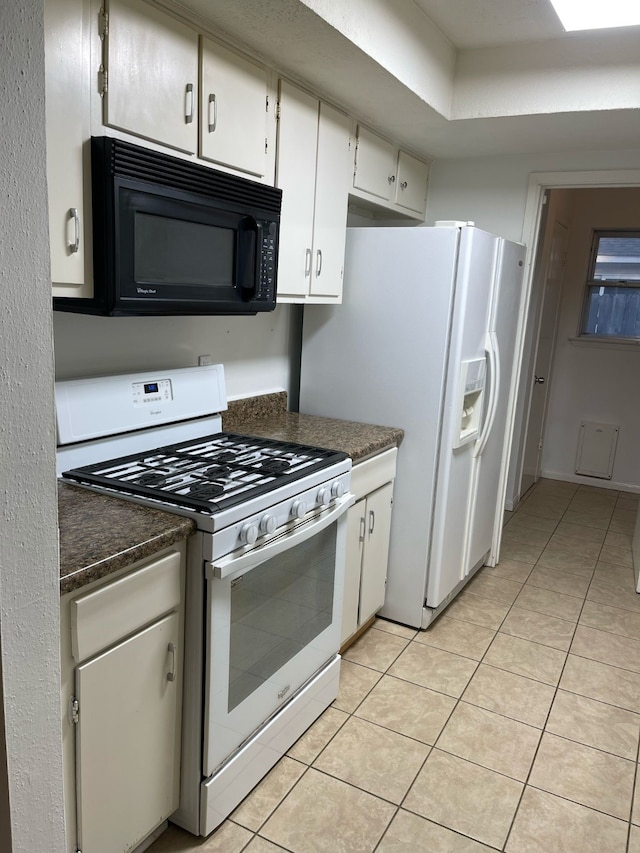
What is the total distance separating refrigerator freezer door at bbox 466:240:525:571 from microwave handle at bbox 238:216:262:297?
1.31 metres

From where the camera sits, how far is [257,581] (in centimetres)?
186

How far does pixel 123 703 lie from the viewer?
1.52 metres

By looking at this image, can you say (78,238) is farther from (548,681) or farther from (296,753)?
(548,681)

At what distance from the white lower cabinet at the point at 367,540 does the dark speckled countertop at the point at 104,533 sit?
1.01 m

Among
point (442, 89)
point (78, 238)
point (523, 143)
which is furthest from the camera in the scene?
point (523, 143)

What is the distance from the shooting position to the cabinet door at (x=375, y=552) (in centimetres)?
271

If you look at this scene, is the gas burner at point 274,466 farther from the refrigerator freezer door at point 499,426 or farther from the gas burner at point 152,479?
the refrigerator freezer door at point 499,426

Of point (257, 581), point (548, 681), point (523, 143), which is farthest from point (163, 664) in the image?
point (523, 143)

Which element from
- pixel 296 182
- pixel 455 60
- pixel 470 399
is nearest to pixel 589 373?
→ pixel 470 399

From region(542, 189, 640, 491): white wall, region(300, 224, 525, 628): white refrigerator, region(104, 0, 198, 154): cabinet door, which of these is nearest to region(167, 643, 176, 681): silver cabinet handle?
region(104, 0, 198, 154): cabinet door

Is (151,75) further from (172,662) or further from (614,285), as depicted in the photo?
(614,285)

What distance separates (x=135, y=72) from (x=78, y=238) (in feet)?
1.45

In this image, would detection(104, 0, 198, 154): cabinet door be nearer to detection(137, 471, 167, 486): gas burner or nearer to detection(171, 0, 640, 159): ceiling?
detection(171, 0, 640, 159): ceiling

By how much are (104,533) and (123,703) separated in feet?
1.30
